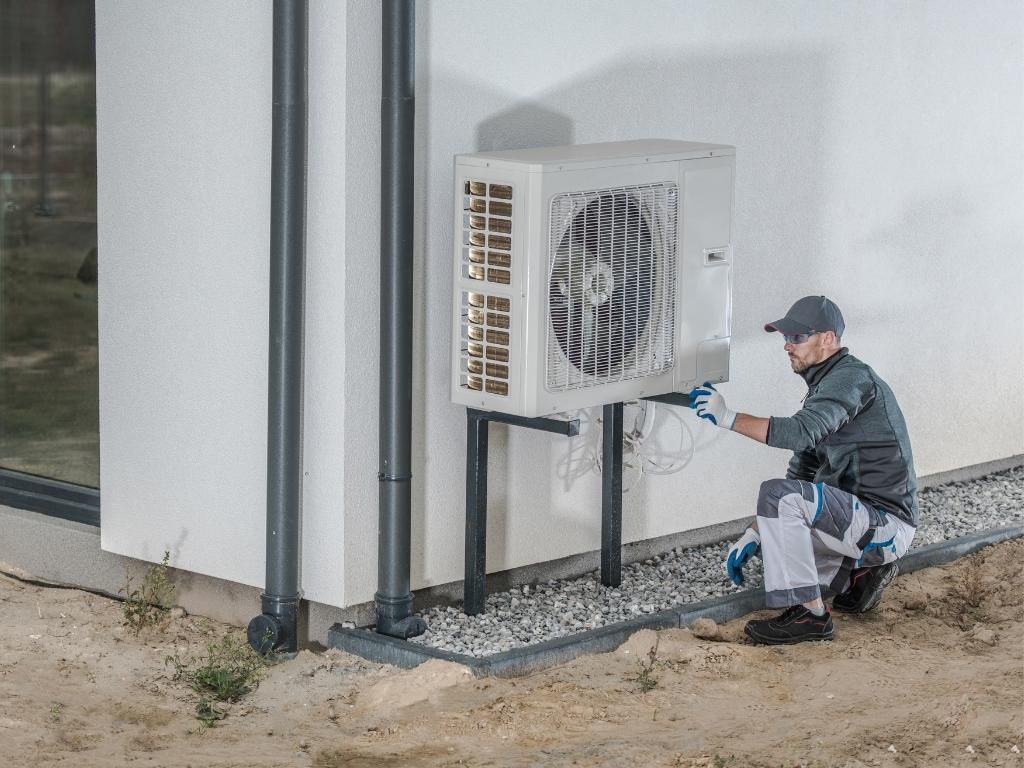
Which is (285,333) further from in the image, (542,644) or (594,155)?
(542,644)

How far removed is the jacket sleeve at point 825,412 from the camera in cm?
562

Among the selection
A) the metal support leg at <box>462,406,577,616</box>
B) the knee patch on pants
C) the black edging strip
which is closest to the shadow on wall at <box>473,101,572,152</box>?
the metal support leg at <box>462,406,577,616</box>

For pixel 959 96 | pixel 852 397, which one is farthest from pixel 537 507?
pixel 959 96

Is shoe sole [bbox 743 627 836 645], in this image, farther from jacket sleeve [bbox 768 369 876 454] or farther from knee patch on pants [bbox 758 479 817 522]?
jacket sleeve [bbox 768 369 876 454]

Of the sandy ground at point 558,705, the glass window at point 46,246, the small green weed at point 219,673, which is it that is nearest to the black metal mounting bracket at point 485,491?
the sandy ground at point 558,705

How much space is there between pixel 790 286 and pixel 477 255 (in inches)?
81.7

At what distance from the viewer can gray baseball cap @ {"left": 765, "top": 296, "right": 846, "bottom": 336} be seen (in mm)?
5809

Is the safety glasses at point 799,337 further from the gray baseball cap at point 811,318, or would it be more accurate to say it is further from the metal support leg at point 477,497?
the metal support leg at point 477,497

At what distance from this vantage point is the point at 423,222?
5.62 metres

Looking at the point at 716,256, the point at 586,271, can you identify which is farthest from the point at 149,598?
the point at 716,256

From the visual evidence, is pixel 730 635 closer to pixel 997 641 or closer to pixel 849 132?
pixel 997 641

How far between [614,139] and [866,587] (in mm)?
1962

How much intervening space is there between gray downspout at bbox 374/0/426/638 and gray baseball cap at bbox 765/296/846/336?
138 cm

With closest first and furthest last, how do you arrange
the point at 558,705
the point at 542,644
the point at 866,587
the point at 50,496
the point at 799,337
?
the point at 558,705, the point at 542,644, the point at 799,337, the point at 866,587, the point at 50,496
